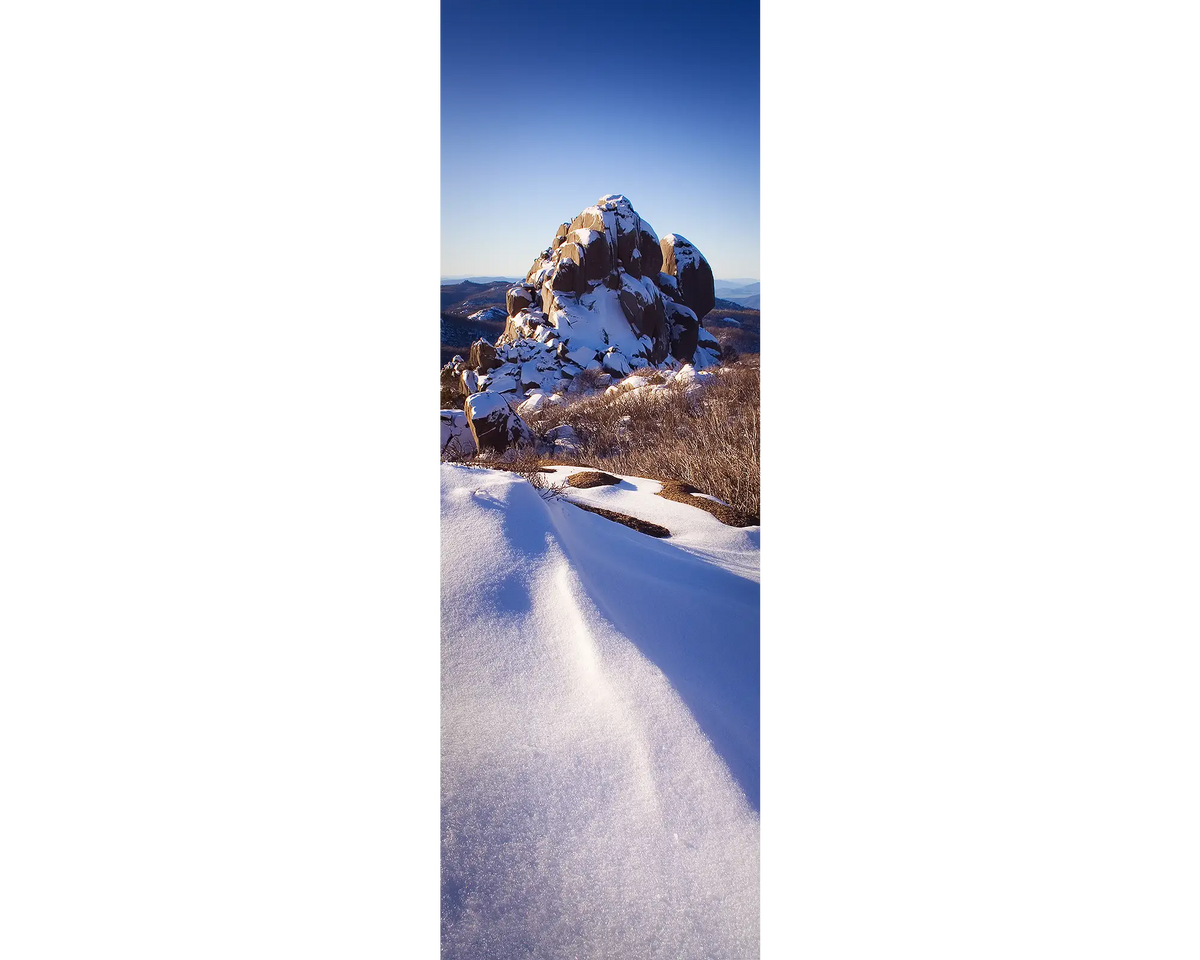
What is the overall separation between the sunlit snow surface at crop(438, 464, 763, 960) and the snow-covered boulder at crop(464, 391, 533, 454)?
446 cm

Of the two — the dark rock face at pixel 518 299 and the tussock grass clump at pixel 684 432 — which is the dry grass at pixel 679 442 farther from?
the dark rock face at pixel 518 299

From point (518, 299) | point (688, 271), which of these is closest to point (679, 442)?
point (518, 299)

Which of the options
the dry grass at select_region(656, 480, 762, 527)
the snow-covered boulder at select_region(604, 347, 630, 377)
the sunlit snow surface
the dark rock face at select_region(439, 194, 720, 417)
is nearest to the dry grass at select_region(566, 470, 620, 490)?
the dry grass at select_region(656, 480, 762, 527)

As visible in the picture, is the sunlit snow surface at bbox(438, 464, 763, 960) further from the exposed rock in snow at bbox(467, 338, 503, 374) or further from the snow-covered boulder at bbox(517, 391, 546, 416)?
the exposed rock in snow at bbox(467, 338, 503, 374)

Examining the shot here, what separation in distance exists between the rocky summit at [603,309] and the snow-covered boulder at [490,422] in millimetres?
8254

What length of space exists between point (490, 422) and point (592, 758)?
525 cm

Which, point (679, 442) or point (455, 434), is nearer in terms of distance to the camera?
point (679, 442)

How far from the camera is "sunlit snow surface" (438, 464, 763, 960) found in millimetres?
705

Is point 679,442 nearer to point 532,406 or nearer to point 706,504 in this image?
point 706,504

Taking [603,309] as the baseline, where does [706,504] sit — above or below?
below

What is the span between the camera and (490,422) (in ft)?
19.4

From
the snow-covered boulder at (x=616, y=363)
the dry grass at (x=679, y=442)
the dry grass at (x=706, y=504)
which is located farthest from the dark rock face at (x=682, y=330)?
the dry grass at (x=706, y=504)
